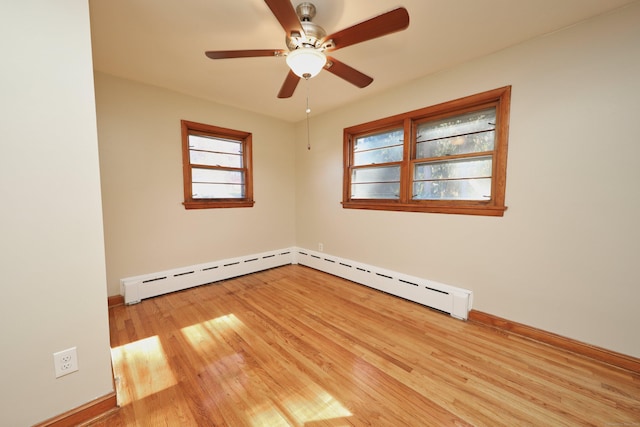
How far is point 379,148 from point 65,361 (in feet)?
11.3

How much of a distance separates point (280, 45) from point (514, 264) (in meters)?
2.93

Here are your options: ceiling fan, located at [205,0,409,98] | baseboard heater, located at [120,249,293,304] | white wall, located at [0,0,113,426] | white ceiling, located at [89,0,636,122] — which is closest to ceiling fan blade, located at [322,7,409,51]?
ceiling fan, located at [205,0,409,98]

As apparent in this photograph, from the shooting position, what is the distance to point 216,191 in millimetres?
3535

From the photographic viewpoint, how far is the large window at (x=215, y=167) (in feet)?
10.5

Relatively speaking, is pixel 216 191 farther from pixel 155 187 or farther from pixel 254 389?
pixel 254 389

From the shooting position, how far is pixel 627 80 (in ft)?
5.53

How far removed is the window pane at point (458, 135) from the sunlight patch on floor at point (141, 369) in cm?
321

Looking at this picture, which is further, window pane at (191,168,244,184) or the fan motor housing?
window pane at (191,168,244,184)

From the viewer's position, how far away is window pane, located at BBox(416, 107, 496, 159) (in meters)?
2.37

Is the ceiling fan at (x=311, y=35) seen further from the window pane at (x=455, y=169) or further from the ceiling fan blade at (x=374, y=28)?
the window pane at (x=455, y=169)

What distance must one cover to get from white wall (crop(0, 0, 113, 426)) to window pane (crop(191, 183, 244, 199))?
2.09m

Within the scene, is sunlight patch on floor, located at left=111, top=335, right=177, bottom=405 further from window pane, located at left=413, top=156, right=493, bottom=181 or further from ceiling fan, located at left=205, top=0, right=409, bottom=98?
window pane, located at left=413, top=156, right=493, bottom=181

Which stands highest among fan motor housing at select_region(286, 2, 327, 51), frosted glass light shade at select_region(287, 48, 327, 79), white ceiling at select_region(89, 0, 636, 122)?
white ceiling at select_region(89, 0, 636, 122)

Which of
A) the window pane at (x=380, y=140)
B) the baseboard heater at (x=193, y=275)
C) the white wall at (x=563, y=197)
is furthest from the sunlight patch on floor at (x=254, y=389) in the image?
the window pane at (x=380, y=140)
